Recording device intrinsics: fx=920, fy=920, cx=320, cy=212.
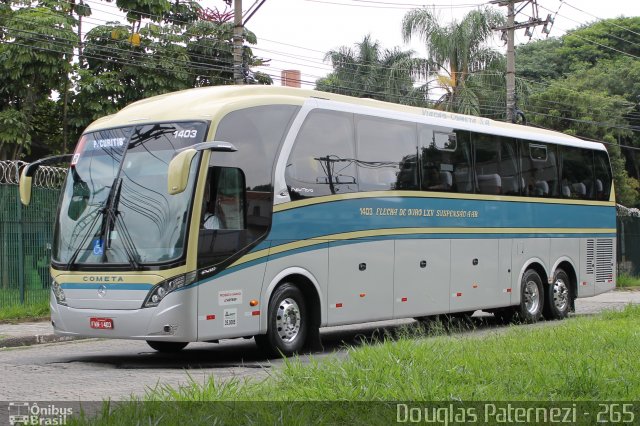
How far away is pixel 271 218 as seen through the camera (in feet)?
40.1

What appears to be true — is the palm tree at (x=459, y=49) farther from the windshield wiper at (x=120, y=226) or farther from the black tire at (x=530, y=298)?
the windshield wiper at (x=120, y=226)

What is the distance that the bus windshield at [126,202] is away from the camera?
442 inches

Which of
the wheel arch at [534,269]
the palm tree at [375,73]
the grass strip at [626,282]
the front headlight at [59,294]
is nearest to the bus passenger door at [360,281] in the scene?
the front headlight at [59,294]

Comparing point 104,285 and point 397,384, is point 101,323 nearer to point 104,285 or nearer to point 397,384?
point 104,285

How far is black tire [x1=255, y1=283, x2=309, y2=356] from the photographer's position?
12195 mm

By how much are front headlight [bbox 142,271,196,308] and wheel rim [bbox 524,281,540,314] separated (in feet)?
30.2

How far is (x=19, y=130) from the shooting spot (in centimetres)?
2680

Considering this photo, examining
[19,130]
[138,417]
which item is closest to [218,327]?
[138,417]

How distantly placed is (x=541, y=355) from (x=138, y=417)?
4681 millimetres

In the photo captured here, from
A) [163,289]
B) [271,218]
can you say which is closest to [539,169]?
[271,218]

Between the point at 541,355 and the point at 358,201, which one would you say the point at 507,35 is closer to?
the point at 358,201

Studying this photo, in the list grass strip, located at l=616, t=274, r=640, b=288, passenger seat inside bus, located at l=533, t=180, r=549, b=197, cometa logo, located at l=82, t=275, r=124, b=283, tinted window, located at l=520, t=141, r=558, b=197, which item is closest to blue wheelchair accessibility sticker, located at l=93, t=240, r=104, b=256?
cometa logo, located at l=82, t=275, r=124, b=283

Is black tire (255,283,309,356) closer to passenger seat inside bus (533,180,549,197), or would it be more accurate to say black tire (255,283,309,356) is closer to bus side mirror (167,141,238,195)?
bus side mirror (167,141,238,195)

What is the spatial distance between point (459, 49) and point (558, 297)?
926 inches
